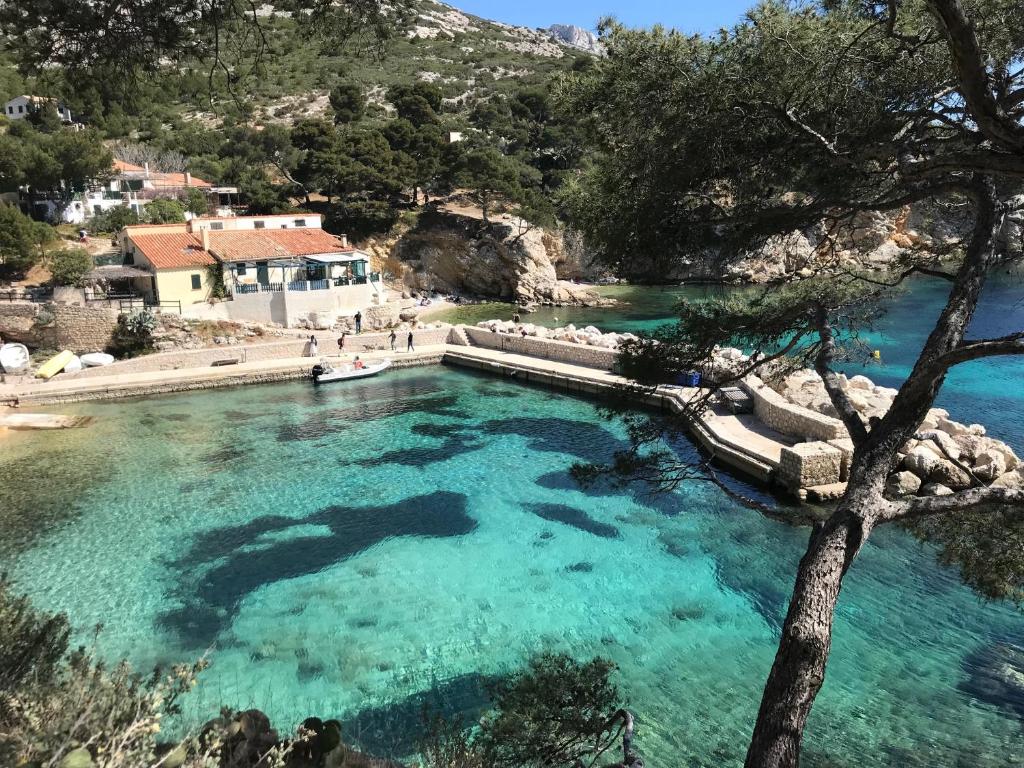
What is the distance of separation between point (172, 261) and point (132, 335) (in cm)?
398

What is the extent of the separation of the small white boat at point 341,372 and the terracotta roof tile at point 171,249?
8096 mm

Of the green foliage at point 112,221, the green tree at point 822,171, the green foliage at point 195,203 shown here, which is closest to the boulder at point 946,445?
the green tree at point 822,171

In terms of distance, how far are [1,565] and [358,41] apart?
424 inches

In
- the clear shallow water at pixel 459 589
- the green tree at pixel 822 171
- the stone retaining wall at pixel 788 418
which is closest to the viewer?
the green tree at pixel 822 171

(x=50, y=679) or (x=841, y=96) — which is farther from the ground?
(x=841, y=96)

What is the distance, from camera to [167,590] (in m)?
11.2

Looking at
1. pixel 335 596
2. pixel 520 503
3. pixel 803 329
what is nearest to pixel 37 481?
pixel 335 596

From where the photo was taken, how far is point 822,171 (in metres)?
6.96

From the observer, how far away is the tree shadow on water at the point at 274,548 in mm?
10639

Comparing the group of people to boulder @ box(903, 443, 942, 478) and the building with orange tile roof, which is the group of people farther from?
boulder @ box(903, 443, 942, 478)

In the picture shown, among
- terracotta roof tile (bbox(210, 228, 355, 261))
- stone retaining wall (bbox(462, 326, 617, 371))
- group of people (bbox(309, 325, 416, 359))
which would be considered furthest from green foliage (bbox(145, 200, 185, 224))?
stone retaining wall (bbox(462, 326, 617, 371))

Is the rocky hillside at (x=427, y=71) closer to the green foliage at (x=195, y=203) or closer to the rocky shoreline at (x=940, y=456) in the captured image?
the green foliage at (x=195, y=203)

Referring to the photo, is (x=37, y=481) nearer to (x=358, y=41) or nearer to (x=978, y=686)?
(x=358, y=41)

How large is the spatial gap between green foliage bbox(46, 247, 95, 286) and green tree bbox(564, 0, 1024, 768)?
27.9 metres
